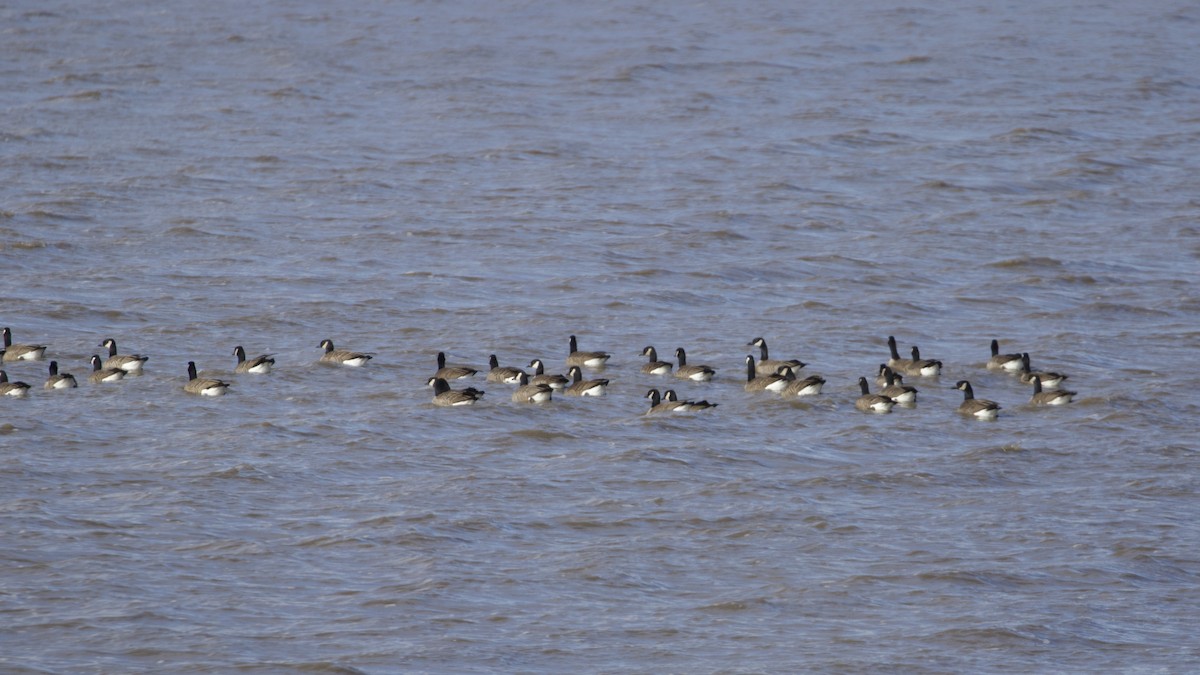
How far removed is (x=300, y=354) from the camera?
74.9 feet

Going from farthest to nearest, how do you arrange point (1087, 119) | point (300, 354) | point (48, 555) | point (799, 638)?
point (1087, 119)
point (300, 354)
point (48, 555)
point (799, 638)

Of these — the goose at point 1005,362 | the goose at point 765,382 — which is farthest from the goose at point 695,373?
the goose at point 1005,362

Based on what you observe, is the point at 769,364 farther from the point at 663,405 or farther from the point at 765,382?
the point at 663,405

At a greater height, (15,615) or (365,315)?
(365,315)

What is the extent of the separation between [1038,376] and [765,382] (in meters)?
3.12

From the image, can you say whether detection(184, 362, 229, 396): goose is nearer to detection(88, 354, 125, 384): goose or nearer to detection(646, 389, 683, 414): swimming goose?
detection(88, 354, 125, 384): goose

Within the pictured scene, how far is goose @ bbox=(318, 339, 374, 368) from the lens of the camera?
21.9 metres

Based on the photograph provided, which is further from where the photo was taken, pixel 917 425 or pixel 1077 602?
pixel 917 425

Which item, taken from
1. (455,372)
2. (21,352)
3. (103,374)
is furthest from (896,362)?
(21,352)

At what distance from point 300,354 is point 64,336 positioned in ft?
10.3

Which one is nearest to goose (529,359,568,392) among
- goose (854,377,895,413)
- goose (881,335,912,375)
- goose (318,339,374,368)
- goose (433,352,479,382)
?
goose (433,352,479,382)

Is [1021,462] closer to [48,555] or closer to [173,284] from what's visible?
[48,555]

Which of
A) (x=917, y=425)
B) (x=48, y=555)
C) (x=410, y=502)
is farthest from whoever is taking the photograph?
(x=917, y=425)

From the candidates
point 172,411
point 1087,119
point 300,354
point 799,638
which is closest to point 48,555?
point 172,411
